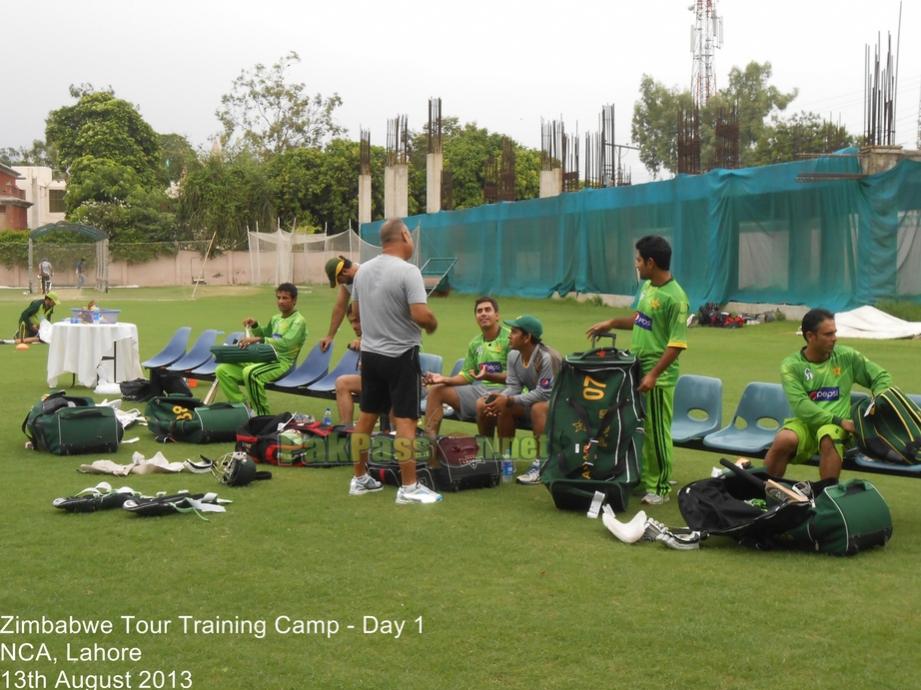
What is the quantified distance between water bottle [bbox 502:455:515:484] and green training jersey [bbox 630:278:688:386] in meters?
1.47

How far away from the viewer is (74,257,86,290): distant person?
156 feet

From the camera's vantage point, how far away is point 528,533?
6383 mm

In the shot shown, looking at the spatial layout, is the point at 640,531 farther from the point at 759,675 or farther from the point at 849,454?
the point at 759,675

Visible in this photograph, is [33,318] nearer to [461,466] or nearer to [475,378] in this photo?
[475,378]

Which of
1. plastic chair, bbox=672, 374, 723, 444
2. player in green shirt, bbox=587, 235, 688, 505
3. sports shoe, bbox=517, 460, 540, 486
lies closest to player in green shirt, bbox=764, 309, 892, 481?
player in green shirt, bbox=587, 235, 688, 505

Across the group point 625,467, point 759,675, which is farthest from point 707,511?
point 759,675

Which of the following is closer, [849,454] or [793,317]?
[849,454]

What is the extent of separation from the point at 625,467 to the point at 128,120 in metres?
71.5

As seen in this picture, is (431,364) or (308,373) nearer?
(431,364)

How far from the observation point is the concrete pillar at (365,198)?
5256 centimetres

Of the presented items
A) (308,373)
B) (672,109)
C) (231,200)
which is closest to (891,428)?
(308,373)

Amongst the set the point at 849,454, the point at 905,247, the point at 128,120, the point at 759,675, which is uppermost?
the point at 128,120

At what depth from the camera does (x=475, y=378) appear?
28.2 ft

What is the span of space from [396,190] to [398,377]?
1701 inches
